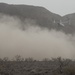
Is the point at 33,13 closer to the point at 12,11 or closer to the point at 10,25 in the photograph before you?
the point at 12,11

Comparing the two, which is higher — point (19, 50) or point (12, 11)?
point (12, 11)

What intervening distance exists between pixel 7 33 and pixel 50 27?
20051 millimetres

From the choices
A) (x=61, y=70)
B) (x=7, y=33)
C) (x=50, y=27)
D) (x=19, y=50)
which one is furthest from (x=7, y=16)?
(x=61, y=70)

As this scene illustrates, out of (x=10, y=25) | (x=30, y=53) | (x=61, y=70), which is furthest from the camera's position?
(x=10, y=25)

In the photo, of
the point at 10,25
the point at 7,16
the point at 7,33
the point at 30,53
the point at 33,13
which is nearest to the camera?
the point at 30,53

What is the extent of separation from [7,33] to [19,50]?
7382 mm

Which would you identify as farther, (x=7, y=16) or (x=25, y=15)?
(x=25, y=15)

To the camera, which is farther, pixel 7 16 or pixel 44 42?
pixel 7 16

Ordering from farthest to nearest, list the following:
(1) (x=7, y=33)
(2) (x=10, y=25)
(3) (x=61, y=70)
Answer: (2) (x=10, y=25)
(1) (x=7, y=33)
(3) (x=61, y=70)

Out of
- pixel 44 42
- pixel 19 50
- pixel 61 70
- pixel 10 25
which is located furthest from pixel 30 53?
pixel 61 70

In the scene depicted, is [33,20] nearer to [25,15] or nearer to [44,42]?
[25,15]

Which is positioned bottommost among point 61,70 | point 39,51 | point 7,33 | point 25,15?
point 61,70

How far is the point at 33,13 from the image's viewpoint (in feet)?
244

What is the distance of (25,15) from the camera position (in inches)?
2702
